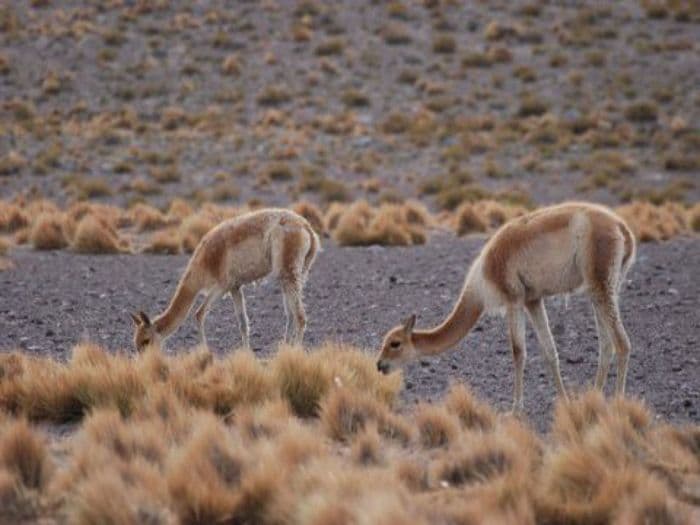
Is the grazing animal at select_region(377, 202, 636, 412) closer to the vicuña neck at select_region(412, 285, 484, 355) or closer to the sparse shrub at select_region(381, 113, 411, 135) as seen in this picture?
the vicuña neck at select_region(412, 285, 484, 355)

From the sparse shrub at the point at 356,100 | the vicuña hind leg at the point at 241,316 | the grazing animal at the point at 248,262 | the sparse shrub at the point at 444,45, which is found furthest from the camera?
the sparse shrub at the point at 444,45

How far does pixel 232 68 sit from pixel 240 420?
27211 mm

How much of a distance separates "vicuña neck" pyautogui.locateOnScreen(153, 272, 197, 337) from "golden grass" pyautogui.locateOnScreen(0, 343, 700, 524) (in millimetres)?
1269

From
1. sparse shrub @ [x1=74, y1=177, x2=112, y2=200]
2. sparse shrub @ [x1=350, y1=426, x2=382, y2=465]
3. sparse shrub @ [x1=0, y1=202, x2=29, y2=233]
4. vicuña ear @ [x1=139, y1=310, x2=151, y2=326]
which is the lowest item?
sparse shrub @ [x1=74, y1=177, x2=112, y2=200]

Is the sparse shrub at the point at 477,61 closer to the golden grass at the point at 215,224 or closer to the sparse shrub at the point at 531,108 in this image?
the sparse shrub at the point at 531,108

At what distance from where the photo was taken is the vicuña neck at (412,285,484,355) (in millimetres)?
8266

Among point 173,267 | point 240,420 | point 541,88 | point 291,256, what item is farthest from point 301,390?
point 541,88

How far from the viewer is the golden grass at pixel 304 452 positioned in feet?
18.2

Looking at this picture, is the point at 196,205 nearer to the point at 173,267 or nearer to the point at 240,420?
the point at 173,267

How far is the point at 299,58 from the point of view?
1339 inches

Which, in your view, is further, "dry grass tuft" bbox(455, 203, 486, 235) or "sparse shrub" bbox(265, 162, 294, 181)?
"sparse shrub" bbox(265, 162, 294, 181)

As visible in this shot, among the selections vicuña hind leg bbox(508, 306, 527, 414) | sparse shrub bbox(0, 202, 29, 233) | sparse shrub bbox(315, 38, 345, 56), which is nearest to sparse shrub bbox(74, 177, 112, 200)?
sparse shrub bbox(0, 202, 29, 233)

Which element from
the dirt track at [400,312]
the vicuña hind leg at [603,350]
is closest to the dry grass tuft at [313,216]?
the dirt track at [400,312]

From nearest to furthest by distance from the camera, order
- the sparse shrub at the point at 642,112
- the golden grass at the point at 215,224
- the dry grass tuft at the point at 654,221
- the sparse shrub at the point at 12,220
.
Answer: the golden grass at the point at 215,224, the dry grass tuft at the point at 654,221, the sparse shrub at the point at 12,220, the sparse shrub at the point at 642,112
